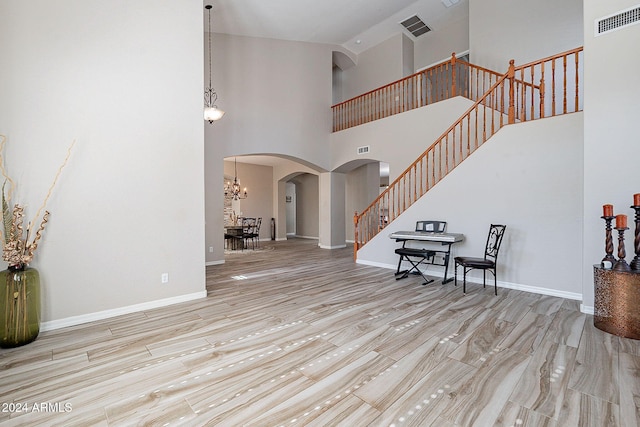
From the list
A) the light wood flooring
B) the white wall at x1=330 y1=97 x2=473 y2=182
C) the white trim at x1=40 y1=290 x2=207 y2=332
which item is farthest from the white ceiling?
the light wood flooring

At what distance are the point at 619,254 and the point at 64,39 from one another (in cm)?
633

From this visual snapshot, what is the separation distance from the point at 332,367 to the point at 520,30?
8160 mm

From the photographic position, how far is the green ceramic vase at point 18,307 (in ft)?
9.24

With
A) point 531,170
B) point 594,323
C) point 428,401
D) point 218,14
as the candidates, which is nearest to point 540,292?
point 594,323

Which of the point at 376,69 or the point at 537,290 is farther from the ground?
the point at 376,69

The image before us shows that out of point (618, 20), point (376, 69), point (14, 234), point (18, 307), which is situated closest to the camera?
point (18, 307)

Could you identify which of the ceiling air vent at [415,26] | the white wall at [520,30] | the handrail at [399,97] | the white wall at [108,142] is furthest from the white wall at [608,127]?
the ceiling air vent at [415,26]

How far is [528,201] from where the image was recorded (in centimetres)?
455

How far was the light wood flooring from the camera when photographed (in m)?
1.89

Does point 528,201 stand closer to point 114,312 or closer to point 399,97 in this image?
point 399,97

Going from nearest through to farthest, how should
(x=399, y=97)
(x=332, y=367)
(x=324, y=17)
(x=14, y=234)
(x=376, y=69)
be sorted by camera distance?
(x=332, y=367)
(x=14, y=234)
(x=324, y=17)
(x=399, y=97)
(x=376, y=69)

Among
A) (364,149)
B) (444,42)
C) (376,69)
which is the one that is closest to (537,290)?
(364,149)

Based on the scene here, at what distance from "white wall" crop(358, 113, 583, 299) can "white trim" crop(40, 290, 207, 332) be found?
14.5 ft

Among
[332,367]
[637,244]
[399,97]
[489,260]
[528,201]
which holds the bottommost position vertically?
[332,367]
